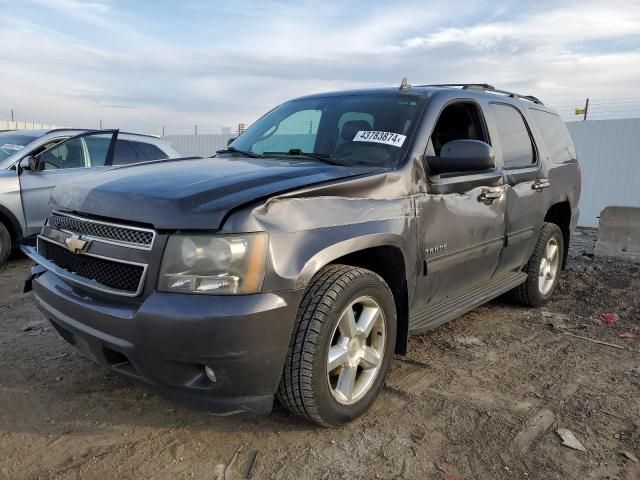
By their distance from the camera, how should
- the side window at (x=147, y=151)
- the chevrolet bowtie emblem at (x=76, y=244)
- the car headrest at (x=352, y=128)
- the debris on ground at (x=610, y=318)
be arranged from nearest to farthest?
the chevrolet bowtie emblem at (x=76, y=244)
the car headrest at (x=352, y=128)
the debris on ground at (x=610, y=318)
the side window at (x=147, y=151)

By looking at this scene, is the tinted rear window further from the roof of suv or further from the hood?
the hood

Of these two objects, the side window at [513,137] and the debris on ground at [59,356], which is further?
the side window at [513,137]

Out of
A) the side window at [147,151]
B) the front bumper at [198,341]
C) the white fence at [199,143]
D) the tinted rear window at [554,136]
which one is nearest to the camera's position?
the front bumper at [198,341]

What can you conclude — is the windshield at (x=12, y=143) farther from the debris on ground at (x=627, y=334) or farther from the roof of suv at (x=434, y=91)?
the debris on ground at (x=627, y=334)

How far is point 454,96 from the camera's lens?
11.9ft

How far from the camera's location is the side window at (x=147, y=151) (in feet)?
24.2

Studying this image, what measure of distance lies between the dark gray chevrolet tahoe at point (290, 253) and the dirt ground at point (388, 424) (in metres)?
0.27

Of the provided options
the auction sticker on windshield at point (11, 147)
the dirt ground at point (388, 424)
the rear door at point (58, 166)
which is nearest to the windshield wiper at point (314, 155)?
the dirt ground at point (388, 424)

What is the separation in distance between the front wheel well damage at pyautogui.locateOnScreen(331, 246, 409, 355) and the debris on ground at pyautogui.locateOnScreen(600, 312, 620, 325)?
2622mm

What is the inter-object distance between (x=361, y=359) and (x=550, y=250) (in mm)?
3152

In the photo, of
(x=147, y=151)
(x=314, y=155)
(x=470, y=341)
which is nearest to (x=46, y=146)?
(x=147, y=151)

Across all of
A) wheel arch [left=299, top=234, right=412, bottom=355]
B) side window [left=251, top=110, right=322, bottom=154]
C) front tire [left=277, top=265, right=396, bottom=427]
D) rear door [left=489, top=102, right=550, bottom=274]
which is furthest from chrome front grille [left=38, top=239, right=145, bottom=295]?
rear door [left=489, top=102, right=550, bottom=274]

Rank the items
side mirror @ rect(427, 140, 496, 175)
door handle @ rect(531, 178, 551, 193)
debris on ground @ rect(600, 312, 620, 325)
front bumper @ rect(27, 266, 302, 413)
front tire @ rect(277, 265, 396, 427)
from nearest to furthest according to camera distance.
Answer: front bumper @ rect(27, 266, 302, 413) < front tire @ rect(277, 265, 396, 427) < side mirror @ rect(427, 140, 496, 175) < door handle @ rect(531, 178, 551, 193) < debris on ground @ rect(600, 312, 620, 325)

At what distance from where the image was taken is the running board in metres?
3.21
